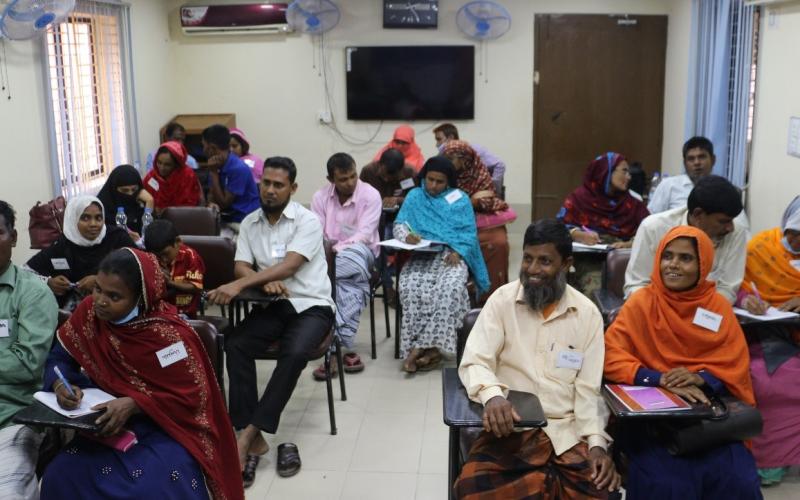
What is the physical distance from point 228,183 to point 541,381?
368 cm

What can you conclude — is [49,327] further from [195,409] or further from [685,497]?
[685,497]

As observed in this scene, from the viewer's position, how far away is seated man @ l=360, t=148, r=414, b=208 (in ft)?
18.5

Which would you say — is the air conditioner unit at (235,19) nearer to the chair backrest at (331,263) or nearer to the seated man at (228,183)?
the seated man at (228,183)

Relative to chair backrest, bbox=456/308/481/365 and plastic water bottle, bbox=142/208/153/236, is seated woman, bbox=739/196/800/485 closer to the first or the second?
chair backrest, bbox=456/308/481/365

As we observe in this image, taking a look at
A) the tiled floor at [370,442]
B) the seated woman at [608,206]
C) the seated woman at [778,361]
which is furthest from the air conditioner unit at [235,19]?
the seated woman at [778,361]

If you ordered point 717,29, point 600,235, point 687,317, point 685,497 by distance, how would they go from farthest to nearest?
point 717,29 → point 600,235 → point 687,317 → point 685,497

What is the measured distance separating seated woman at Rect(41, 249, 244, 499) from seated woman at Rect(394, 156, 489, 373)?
1.97m

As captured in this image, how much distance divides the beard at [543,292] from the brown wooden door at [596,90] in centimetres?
541

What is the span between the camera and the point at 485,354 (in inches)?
101

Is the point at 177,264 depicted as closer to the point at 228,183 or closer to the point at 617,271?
the point at 617,271

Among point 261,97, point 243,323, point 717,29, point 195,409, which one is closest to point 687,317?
point 195,409

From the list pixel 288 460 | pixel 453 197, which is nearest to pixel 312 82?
pixel 453 197

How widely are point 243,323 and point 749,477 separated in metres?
2.18

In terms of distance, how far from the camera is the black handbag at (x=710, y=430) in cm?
243
